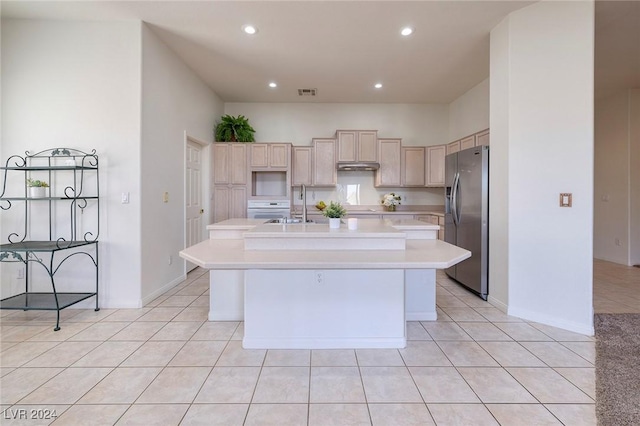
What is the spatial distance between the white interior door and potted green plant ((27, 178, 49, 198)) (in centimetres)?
160

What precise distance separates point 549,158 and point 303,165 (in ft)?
11.7

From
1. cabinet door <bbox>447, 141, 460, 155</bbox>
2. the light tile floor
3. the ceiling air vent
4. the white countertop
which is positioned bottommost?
the light tile floor

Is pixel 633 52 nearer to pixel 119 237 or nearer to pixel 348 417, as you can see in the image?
pixel 348 417

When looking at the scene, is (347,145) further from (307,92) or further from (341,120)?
(307,92)

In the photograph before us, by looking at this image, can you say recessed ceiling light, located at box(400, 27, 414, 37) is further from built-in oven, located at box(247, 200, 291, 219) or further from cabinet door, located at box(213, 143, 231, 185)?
cabinet door, located at box(213, 143, 231, 185)

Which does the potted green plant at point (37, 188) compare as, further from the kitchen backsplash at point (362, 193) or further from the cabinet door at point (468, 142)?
the cabinet door at point (468, 142)

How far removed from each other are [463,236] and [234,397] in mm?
3125

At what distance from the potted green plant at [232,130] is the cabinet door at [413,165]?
281cm

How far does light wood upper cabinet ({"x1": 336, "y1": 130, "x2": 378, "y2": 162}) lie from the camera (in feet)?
17.4

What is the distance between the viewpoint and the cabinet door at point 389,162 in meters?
5.36

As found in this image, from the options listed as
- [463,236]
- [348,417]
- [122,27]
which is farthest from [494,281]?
[122,27]

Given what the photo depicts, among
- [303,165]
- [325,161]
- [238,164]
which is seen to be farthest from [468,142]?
[238,164]

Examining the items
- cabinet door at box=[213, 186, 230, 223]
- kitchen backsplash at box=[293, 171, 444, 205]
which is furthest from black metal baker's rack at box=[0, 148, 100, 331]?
kitchen backsplash at box=[293, 171, 444, 205]

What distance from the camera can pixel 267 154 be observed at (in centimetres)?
521
